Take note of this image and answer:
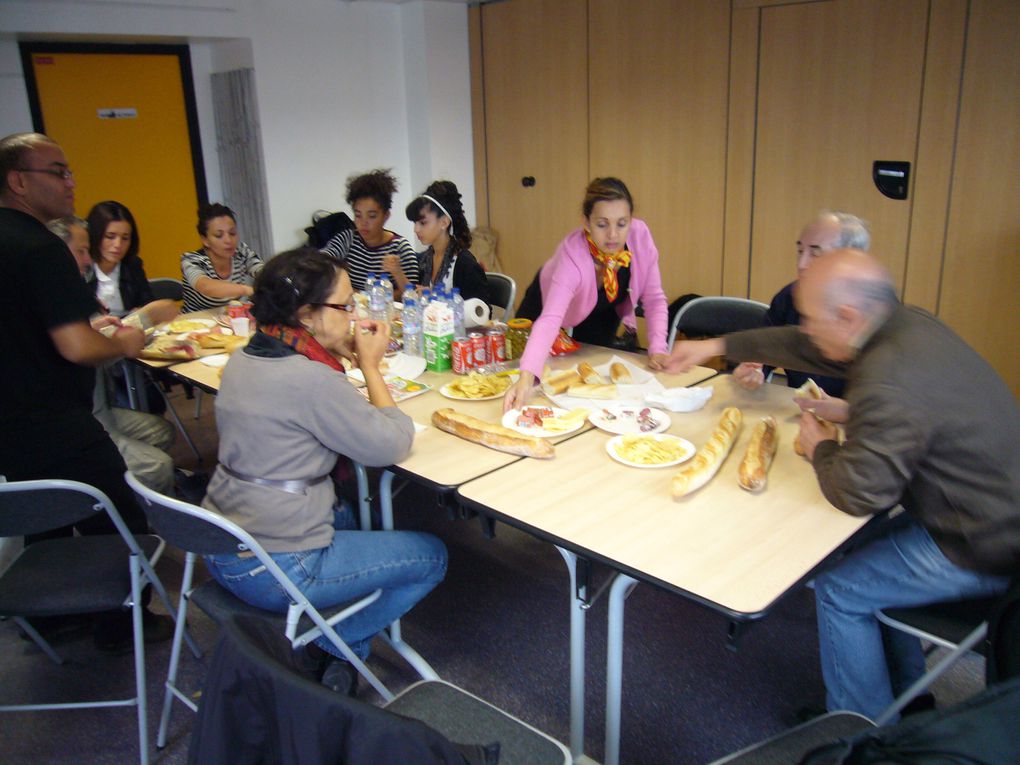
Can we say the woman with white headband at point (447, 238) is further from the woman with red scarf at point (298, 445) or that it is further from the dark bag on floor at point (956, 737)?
the dark bag on floor at point (956, 737)

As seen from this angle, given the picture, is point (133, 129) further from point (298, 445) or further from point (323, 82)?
point (298, 445)

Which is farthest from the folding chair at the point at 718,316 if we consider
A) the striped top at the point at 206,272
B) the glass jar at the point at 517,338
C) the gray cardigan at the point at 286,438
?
the striped top at the point at 206,272

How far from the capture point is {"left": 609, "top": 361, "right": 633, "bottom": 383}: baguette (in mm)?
2559

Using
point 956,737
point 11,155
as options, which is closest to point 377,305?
point 11,155

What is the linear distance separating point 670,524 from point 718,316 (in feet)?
6.02

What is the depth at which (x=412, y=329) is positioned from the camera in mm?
2992

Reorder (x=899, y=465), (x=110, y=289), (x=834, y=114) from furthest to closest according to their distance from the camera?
(x=834, y=114)
(x=110, y=289)
(x=899, y=465)

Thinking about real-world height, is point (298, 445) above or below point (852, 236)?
below

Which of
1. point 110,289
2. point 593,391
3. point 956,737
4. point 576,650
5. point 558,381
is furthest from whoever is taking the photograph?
point 110,289

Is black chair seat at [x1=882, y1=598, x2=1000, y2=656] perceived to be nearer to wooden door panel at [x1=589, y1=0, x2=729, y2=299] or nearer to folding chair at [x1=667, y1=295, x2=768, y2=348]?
folding chair at [x1=667, y1=295, x2=768, y2=348]

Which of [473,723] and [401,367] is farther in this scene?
[401,367]

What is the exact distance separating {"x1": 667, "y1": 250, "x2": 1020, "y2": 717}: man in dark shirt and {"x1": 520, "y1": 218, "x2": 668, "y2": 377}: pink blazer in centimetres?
92

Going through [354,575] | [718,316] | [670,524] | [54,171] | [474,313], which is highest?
[54,171]

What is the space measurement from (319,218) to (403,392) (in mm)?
3793
